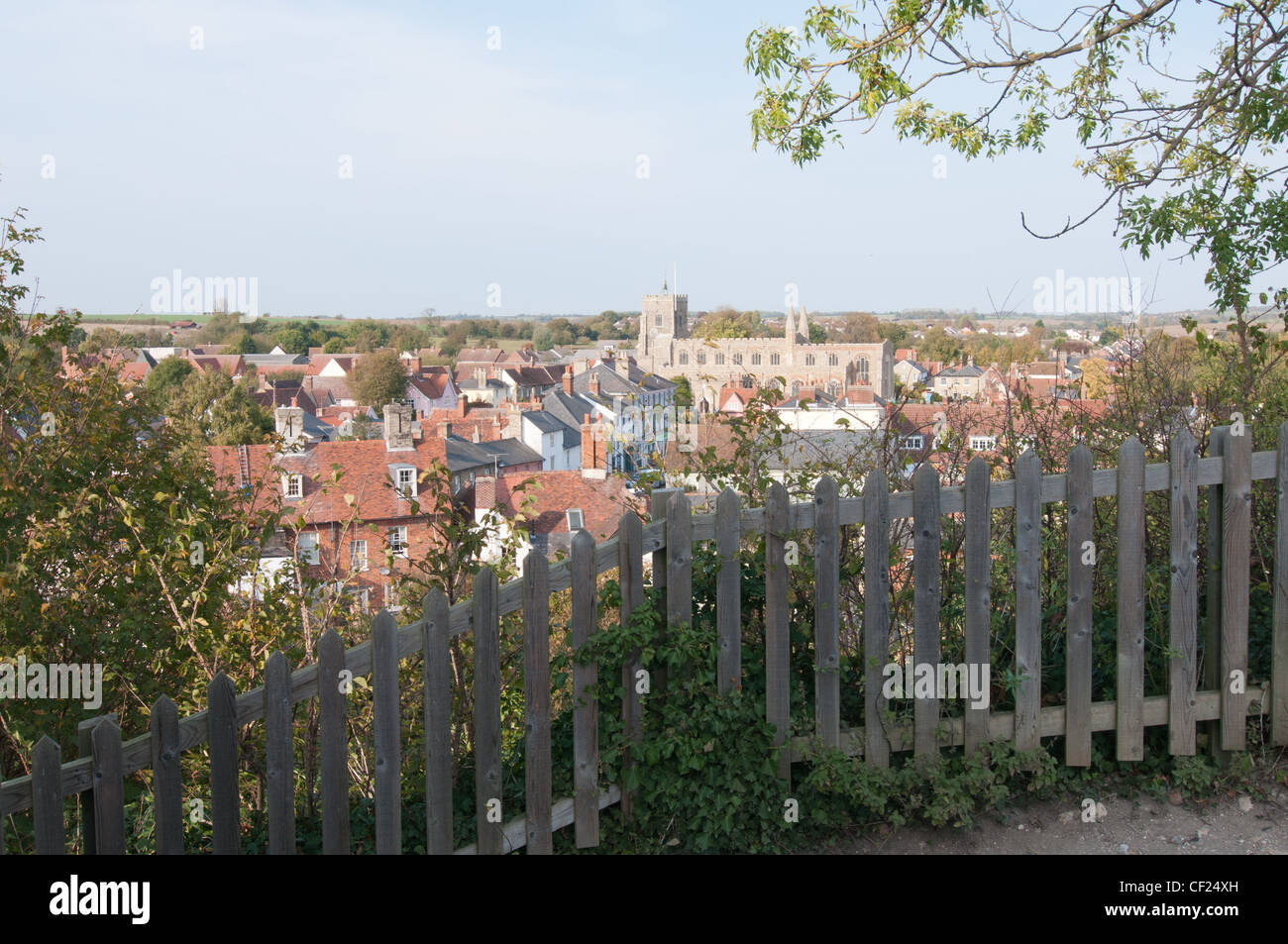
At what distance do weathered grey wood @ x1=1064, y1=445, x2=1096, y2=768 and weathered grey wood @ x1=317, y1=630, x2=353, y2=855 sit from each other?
10.8 feet

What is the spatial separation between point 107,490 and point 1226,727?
6.31 meters

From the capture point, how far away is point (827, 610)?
472 cm

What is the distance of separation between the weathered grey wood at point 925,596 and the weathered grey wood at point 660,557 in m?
1.12

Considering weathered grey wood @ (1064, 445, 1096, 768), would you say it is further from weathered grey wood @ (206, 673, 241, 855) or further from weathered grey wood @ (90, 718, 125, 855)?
weathered grey wood @ (90, 718, 125, 855)

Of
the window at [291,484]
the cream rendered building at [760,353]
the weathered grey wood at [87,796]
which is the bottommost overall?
the weathered grey wood at [87,796]

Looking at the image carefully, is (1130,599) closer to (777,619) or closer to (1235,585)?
(1235,585)

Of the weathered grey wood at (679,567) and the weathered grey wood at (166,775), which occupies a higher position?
the weathered grey wood at (679,567)

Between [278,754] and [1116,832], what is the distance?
3.71 m

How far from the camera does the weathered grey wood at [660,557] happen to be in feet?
15.3

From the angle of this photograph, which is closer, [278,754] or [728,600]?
[278,754]

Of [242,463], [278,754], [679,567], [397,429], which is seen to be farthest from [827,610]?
[397,429]

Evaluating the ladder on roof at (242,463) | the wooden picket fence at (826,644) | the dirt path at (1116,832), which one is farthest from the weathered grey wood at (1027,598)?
the ladder on roof at (242,463)

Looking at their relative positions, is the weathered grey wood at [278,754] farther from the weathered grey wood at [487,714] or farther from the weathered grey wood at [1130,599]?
the weathered grey wood at [1130,599]

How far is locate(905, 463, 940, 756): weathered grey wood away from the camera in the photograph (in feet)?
15.6
